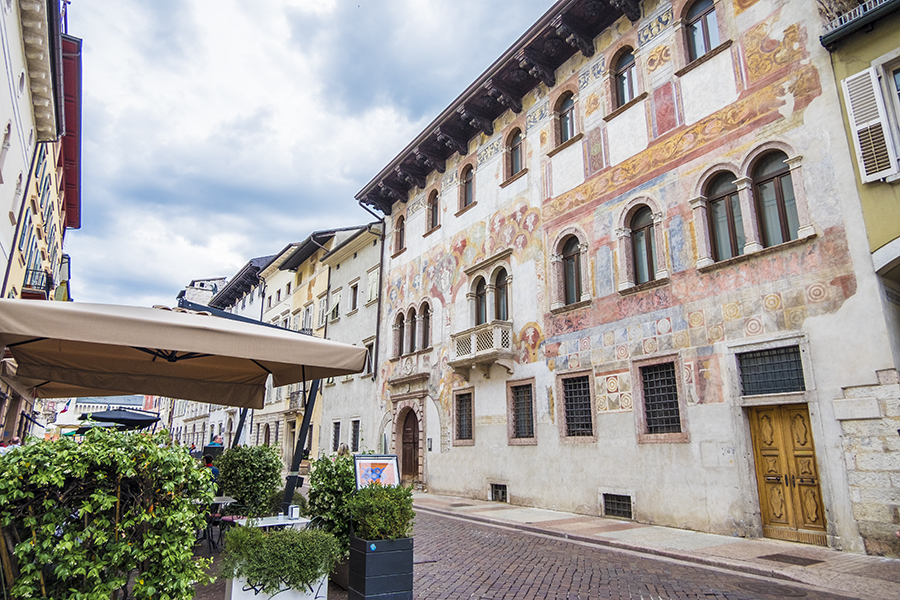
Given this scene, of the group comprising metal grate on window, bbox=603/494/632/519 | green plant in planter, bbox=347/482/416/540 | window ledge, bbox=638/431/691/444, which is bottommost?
metal grate on window, bbox=603/494/632/519

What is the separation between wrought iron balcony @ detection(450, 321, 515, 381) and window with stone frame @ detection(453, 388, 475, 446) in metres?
0.78

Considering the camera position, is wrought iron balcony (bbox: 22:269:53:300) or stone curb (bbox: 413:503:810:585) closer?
stone curb (bbox: 413:503:810:585)

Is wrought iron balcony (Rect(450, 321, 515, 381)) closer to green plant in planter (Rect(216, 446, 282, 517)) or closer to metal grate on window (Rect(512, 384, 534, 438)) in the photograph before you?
metal grate on window (Rect(512, 384, 534, 438))

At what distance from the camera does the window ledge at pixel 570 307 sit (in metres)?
13.3

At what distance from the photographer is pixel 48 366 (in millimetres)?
6523

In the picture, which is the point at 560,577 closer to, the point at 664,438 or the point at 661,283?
the point at 664,438

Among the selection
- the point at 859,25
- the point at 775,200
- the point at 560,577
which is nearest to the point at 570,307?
the point at 775,200

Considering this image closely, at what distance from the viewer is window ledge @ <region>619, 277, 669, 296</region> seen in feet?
38.0

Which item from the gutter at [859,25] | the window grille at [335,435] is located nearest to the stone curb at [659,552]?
the gutter at [859,25]

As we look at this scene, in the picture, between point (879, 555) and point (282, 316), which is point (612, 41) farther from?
point (282, 316)

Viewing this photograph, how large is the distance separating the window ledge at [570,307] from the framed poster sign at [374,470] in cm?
823

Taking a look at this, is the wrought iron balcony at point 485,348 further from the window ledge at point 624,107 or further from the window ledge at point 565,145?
the window ledge at point 624,107

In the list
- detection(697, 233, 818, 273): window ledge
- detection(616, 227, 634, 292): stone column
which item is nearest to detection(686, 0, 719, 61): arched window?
detection(616, 227, 634, 292): stone column

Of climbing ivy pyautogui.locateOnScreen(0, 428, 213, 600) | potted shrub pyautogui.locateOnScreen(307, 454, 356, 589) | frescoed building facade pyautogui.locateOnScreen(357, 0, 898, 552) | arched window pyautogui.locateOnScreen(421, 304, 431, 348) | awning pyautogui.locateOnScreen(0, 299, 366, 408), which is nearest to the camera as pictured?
climbing ivy pyautogui.locateOnScreen(0, 428, 213, 600)
